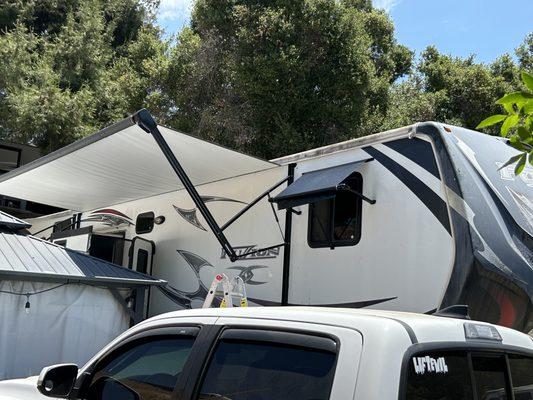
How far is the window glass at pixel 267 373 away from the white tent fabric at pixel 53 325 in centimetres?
486

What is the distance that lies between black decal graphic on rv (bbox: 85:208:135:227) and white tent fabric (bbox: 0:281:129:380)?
10.9 feet

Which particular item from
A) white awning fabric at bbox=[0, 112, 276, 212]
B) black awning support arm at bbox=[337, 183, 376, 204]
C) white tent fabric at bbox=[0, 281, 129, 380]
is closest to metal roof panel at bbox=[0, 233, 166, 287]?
white tent fabric at bbox=[0, 281, 129, 380]

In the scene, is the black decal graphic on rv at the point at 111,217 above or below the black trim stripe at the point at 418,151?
below

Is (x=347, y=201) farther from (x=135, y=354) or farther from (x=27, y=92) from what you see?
(x=27, y=92)

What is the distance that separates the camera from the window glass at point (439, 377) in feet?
6.27

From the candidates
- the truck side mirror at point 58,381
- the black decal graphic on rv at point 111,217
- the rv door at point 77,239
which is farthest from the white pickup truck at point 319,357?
the black decal graphic on rv at point 111,217

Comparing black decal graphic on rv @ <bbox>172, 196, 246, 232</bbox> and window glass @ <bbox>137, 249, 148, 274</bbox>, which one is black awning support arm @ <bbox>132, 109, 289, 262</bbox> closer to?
black decal graphic on rv @ <bbox>172, 196, 246, 232</bbox>

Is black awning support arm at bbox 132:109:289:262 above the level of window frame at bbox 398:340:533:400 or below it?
above

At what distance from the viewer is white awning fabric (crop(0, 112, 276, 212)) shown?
7230 millimetres

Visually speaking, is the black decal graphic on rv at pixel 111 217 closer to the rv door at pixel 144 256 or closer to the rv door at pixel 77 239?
the rv door at pixel 77 239

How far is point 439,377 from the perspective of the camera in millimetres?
1988

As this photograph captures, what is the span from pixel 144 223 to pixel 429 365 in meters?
8.56

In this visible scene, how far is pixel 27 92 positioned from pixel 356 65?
10618 millimetres

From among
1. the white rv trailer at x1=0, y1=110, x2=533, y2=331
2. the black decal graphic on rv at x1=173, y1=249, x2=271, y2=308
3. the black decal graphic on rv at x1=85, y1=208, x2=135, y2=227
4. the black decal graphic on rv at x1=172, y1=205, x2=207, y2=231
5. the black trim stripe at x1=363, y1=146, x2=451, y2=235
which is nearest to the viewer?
the white rv trailer at x1=0, y1=110, x2=533, y2=331
